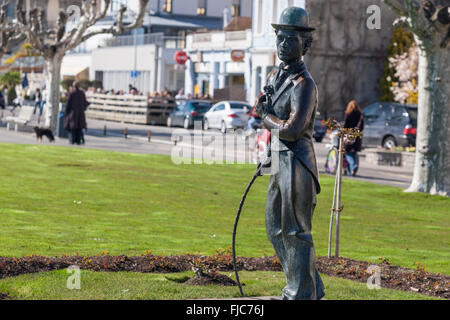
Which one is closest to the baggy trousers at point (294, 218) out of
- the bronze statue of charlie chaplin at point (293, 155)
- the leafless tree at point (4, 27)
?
the bronze statue of charlie chaplin at point (293, 155)

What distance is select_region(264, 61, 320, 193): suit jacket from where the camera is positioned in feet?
23.8

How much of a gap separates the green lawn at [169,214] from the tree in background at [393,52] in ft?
84.2

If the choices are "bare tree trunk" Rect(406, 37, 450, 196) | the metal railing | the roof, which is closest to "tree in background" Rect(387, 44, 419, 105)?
"bare tree trunk" Rect(406, 37, 450, 196)

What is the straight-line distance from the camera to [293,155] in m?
7.37

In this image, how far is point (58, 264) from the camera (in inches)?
390

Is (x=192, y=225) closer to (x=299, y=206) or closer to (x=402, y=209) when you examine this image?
(x=402, y=209)

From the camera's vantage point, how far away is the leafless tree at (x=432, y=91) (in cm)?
1914

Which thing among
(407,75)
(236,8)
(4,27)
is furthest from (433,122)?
(236,8)

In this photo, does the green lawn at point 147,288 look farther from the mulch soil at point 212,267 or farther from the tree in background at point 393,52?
the tree in background at point 393,52

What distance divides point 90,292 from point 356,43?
43.3 metres

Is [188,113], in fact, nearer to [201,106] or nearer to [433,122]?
[201,106]

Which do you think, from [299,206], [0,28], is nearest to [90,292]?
[299,206]

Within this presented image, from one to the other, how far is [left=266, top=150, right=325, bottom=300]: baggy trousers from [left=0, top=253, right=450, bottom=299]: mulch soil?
1.98 meters

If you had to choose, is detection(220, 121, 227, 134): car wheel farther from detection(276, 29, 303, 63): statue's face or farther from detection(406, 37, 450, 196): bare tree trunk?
detection(276, 29, 303, 63): statue's face
